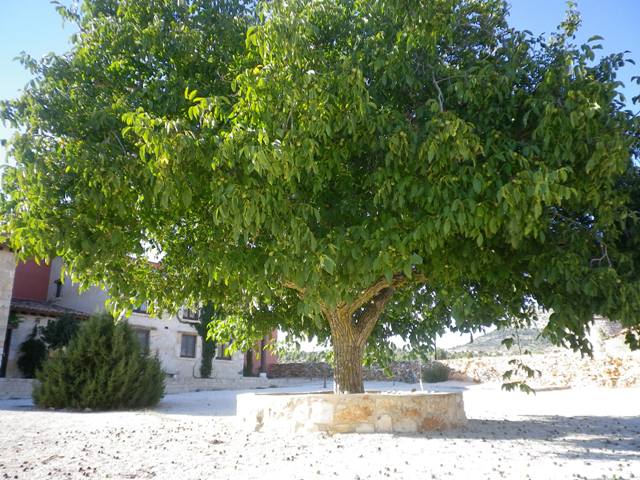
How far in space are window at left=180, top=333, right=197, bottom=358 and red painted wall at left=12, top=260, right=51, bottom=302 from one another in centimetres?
733

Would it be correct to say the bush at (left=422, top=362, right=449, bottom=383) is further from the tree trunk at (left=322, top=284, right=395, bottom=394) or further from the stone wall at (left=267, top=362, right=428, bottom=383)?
the tree trunk at (left=322, top=284, right=395, bottom=394)

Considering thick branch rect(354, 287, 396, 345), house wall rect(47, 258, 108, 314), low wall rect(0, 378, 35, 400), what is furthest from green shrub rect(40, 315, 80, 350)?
thick branch rect(354, 287, 396, 345)

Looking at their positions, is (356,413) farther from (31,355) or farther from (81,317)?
(81,317)

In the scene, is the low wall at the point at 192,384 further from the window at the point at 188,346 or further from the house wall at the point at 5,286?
the window at the point at 188,346

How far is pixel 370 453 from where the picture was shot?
19.4ft

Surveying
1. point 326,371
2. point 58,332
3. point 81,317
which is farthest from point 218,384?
point 326,371

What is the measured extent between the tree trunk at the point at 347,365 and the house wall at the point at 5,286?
1228cm

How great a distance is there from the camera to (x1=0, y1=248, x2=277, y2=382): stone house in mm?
21156

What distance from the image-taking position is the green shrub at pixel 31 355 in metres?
20.5

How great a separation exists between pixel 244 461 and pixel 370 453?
4.62ft

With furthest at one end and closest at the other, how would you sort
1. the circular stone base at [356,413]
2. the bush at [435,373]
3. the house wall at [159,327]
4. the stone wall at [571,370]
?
the bush at [435,373], the house wall at [159,327], the stone wall at [571,370], the circular stone base at [356,413]

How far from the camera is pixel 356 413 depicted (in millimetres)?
7203

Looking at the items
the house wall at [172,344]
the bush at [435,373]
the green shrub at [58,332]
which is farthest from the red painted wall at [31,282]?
the bush at [435,373]

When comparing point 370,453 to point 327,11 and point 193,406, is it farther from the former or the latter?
point 193,406
